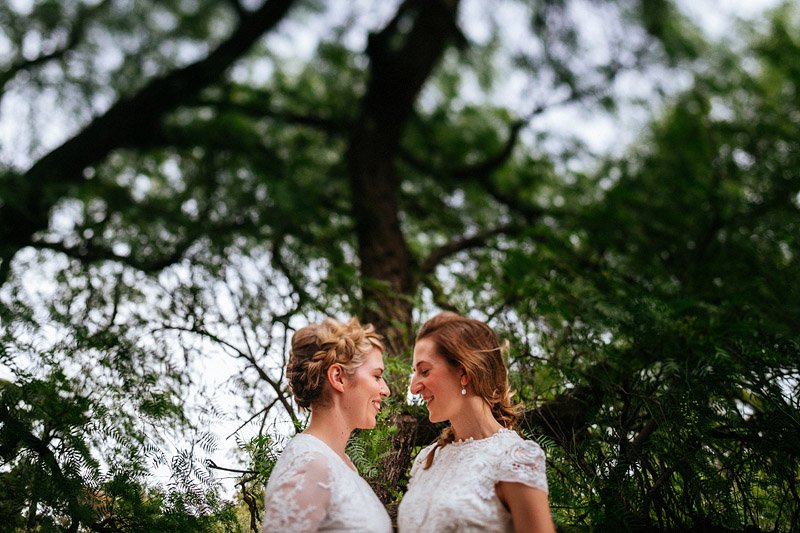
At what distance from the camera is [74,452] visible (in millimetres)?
2664

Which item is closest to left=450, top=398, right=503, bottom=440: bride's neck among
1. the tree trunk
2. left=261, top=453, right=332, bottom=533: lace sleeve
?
left=261, top=453, right=332, bottom=533: lace sleeve

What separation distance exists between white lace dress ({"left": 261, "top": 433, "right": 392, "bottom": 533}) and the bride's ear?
0.27 metres

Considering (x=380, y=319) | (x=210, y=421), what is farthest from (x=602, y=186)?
(x=210, y=421)

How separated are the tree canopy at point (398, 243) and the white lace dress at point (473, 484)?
337 millimetres

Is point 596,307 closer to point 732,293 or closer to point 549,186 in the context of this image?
point 732,293

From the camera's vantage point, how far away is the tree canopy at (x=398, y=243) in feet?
8.82

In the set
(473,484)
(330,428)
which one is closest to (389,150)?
(330,428)

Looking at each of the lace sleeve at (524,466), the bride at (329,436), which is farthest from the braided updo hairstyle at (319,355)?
the lace sleeve at (524,466)

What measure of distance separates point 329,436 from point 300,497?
0.39m

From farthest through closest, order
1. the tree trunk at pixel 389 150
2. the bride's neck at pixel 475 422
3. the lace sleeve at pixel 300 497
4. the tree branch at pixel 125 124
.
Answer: the tree branch at pixel 125 124
the tree trunk at pixel 389 150
the bride's neck at pixel 475 422
the lace sleeve at pixel 300 497

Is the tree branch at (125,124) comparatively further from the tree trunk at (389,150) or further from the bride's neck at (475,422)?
the bride's neck at (475,422)

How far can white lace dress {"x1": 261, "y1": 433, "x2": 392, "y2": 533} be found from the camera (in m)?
2.15

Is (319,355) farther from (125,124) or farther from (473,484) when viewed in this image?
(125,124)

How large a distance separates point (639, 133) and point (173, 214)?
239 inches
